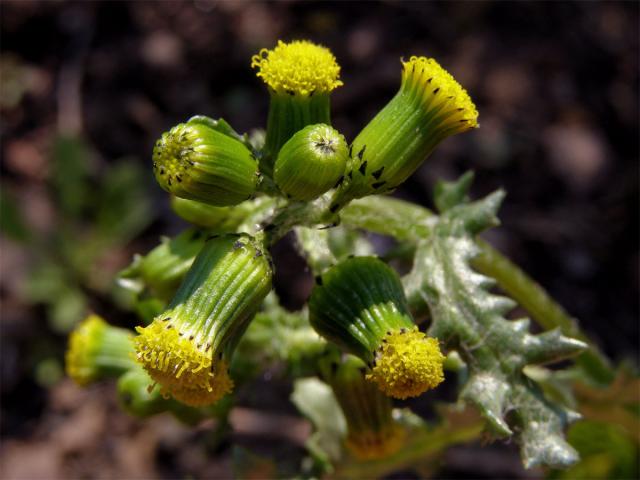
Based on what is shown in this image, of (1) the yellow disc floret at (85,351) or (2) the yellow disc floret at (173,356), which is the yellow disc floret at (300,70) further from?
(1) the yellow disc floret at (85,351)

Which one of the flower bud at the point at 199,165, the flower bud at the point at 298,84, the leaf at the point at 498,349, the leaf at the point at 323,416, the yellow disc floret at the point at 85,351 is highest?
the flower bud at the point at 298,84

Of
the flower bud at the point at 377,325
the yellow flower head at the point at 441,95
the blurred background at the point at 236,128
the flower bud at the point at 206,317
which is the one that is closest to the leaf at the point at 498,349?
the flower bud at the point at 377,325

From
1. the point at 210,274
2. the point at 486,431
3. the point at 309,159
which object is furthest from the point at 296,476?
the point at 309,159

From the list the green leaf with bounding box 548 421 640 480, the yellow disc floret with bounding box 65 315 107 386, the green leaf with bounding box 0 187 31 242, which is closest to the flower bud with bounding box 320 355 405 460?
the yellow disc floret with bounding box 65 315 107 386

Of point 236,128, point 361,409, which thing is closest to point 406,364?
point 361,409

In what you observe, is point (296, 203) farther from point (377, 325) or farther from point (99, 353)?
point (99, 353)

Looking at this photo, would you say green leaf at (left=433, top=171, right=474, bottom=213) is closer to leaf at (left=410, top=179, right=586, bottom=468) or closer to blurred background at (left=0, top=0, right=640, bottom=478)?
leaf at (left=410, top=179, right=586, bottom=468)
